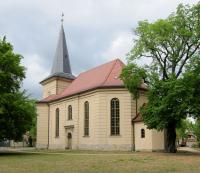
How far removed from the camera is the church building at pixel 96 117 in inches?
1618

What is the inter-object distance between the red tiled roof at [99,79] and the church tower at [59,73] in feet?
11.5

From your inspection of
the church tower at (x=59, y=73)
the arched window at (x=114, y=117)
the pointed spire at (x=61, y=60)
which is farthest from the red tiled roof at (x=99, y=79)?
the pointed spire at (x=61, y=60)

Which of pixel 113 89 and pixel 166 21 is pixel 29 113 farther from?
pixel 166 21

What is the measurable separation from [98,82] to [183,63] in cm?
1308

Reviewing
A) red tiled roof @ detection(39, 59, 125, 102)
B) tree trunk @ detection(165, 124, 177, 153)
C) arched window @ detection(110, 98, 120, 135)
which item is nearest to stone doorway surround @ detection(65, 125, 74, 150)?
red tiled roof @ detection(39, 59, 125, 102)

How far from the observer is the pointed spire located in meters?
58.3

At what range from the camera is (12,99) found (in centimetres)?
3303

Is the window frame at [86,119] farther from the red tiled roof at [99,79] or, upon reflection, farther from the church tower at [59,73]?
the church tower at [59,73]

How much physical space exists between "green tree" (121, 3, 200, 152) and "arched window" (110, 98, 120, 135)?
538cm

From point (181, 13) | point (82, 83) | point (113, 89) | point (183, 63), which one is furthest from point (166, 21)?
point (82, 83)

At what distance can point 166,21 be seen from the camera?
112ft

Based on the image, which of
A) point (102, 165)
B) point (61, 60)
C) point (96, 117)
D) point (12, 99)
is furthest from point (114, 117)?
point (102, 165)

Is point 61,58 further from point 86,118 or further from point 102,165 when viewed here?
point 102,165

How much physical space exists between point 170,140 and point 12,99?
15.9 meters
